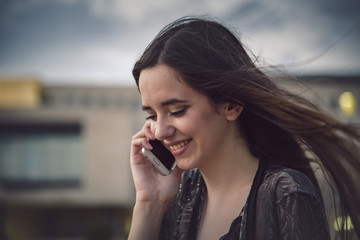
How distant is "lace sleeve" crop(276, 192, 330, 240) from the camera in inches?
76.4

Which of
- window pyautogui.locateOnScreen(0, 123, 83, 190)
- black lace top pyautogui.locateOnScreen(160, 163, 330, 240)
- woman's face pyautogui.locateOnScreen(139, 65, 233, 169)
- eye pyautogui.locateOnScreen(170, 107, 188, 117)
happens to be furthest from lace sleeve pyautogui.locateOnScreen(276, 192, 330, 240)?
window pyautogui.locateOnScreen(0, 123, 83, 190)

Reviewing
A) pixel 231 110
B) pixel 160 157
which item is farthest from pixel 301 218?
pixel 160 157

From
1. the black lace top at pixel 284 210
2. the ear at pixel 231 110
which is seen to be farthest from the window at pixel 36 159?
the black lace top at pixel 284 210

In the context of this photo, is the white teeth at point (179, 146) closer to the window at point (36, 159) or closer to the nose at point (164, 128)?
the nose at point (164, 128)

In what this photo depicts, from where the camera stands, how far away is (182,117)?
2.29 meters

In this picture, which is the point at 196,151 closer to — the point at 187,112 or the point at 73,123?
the point at 187,112

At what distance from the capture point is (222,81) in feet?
7.43

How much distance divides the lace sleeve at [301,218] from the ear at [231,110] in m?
0.52

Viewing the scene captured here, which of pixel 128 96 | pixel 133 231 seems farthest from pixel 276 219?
pixel 128 96

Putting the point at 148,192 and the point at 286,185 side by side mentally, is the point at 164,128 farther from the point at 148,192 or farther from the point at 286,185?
the point at 286,185

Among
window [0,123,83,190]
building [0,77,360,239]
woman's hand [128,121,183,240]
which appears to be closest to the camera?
woman's hand [128,121,183,240]

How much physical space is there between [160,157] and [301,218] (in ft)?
3.24

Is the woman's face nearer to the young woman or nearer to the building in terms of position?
the young woman

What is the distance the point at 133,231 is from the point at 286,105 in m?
1.02
